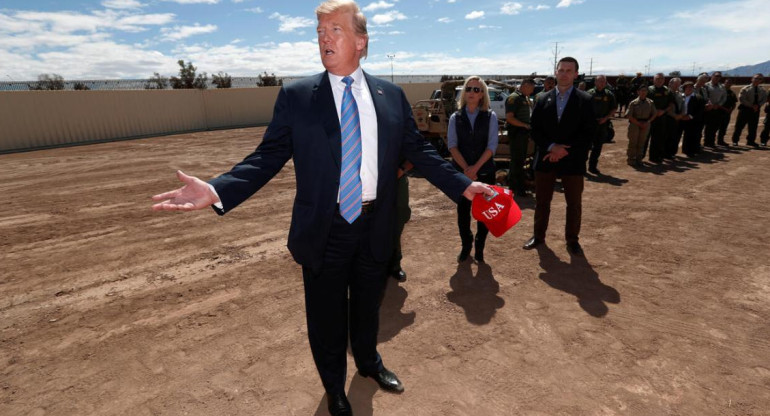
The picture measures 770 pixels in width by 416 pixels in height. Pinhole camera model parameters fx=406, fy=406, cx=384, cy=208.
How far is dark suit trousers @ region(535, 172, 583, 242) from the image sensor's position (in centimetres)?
454

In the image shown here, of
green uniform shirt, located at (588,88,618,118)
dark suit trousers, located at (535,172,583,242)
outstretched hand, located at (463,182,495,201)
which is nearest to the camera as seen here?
outstretched hand, located at (463,182,495,201)

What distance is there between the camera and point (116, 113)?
18.6 metres

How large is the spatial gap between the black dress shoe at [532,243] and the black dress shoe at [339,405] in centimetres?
318

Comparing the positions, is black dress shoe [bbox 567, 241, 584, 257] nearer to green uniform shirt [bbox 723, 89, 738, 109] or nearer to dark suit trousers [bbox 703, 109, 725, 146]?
dark suit trousers [bbox 703, 109, 725, 146]

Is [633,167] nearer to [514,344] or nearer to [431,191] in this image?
[431,191]

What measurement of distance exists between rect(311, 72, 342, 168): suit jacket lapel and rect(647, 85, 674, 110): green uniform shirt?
9.56 meters

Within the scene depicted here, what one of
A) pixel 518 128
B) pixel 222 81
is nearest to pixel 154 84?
pixel 222 81

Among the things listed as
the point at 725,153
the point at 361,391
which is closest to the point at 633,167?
the point at 725,153

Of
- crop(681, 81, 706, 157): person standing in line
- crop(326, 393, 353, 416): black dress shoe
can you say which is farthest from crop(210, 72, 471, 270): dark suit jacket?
crop(681, 81, 706, 157): person standing in line

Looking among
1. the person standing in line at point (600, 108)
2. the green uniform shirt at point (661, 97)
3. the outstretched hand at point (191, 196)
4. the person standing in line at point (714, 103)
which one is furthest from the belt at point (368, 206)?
the person standing in line at point (714, 103)

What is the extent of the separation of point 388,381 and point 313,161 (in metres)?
1.51

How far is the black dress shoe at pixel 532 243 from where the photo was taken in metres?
4.81

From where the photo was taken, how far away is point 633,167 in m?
9.17

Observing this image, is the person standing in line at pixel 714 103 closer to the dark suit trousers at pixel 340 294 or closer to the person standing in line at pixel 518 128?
the person standing in line at pixel 518 128
